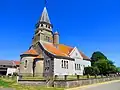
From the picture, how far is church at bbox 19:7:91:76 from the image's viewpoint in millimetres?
46406

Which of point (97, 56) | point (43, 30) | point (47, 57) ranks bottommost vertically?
point (47, 57)

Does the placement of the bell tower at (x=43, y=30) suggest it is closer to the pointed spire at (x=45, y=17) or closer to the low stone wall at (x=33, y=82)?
the pointed spire at (x=45, y=17)

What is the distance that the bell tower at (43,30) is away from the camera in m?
51.5

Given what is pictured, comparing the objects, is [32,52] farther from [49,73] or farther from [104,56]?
[104,56]

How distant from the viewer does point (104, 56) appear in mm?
85250

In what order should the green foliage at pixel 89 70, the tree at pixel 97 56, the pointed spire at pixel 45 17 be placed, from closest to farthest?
the pointed spire at pixel 45 17, the green foliage at pixel 89 70, the tree at pixel 97 56

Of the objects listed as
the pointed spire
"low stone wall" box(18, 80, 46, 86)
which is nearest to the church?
the pointed spire

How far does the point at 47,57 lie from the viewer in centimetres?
4697

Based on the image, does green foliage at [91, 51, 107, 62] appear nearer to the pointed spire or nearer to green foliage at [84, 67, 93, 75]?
green foliage at [84, 67, 93, 75]

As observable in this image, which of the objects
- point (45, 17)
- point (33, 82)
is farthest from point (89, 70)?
point (33, 82)

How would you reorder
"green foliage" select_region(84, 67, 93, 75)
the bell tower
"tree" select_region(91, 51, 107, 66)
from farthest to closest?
1. "tree" select_region(91, 51, 107, 66)
2. "green foliage" select_region(84, 67, 93, 75)
3. the bell tower

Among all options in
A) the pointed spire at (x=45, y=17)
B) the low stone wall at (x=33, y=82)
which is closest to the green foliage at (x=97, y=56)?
the pointed spire at (x=45, y=17)

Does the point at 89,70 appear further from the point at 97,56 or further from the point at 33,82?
the point at 97,56

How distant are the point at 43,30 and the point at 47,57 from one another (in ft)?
29.1
